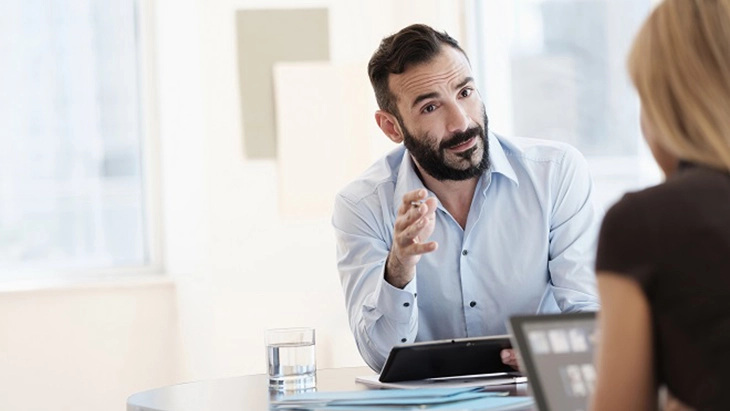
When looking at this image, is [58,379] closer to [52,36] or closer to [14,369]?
[14,369]

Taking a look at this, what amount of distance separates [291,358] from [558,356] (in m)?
0.82

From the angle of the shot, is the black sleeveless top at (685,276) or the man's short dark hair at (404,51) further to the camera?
the man's short dark hair at (404,51)

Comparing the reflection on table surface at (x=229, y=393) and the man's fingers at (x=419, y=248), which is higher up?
the man's fingers at (x=419, y=248)

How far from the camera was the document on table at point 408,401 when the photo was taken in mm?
1742

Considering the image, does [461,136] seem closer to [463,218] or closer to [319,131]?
[463,218]

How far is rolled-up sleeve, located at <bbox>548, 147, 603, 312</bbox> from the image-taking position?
256 centimetres

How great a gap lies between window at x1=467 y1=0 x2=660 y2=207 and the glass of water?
2.13m

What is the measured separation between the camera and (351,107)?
441 cm

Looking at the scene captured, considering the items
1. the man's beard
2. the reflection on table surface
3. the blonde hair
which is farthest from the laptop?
the man's beard

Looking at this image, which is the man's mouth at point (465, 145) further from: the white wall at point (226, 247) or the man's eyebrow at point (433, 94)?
the white wall at point (226, 247)

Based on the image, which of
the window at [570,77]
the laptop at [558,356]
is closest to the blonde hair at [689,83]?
the laptop at [558,356]

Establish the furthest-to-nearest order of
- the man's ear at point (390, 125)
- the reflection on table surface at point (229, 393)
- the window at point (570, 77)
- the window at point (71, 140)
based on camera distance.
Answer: the window at point (71, 140)
the window at point (570, 77)
the man's ear at point (390, 125)
the reflection on table surface at point (229, 393)

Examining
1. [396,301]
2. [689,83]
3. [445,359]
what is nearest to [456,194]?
[396,301]

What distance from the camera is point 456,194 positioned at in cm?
278
